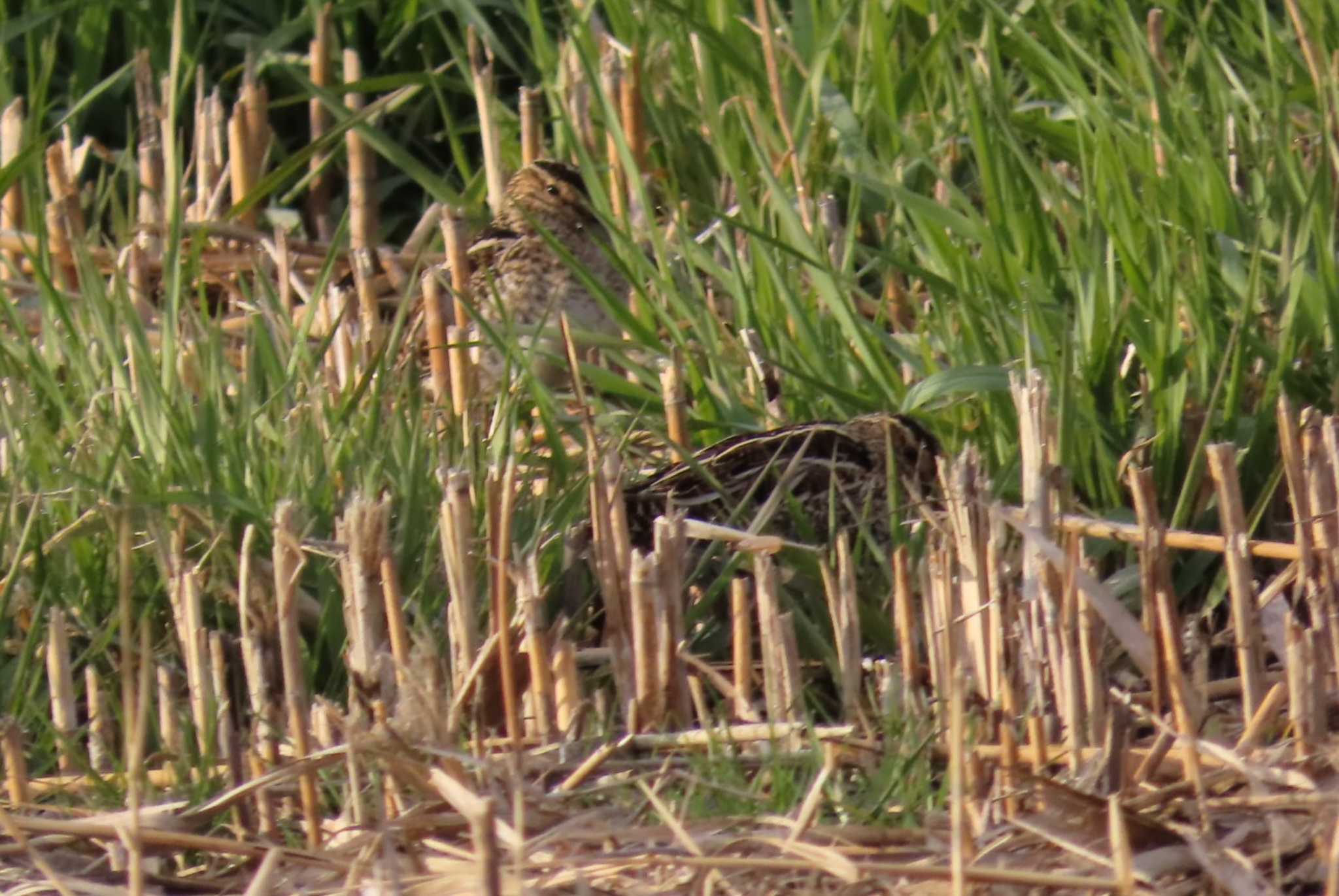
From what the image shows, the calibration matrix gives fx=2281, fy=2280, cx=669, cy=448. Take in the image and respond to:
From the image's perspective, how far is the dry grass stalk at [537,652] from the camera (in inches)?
124

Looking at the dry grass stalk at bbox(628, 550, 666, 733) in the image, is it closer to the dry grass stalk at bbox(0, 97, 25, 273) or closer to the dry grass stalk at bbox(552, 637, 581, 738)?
the dry grass stalk at bbox(552, 637, 581, 738)

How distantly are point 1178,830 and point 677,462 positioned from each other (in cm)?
157

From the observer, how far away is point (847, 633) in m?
3.21

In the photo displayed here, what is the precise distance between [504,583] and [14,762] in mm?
696

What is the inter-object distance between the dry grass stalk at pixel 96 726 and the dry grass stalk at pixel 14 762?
16 cm

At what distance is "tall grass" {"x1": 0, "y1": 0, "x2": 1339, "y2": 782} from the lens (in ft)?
11.9

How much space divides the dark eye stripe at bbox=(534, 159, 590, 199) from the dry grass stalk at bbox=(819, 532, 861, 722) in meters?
2.45

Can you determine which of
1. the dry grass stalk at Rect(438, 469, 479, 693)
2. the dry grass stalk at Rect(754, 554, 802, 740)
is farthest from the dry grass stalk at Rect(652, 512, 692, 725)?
the dry grass stalk at Rect(438, 469, 479, 693)

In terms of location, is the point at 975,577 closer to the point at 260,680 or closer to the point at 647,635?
the point at 647,635

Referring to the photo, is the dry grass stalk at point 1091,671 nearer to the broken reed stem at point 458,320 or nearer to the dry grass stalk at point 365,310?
the broken reed stem at point 458,320

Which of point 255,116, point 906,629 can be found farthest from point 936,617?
point 255,116

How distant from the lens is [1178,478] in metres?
3.75

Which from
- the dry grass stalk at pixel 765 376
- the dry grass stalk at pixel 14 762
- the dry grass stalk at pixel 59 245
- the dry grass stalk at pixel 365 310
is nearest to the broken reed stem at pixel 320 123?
the dry grass stalk at pixel 59 245

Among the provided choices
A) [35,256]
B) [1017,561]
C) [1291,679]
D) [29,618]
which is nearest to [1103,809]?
[1291,679]
